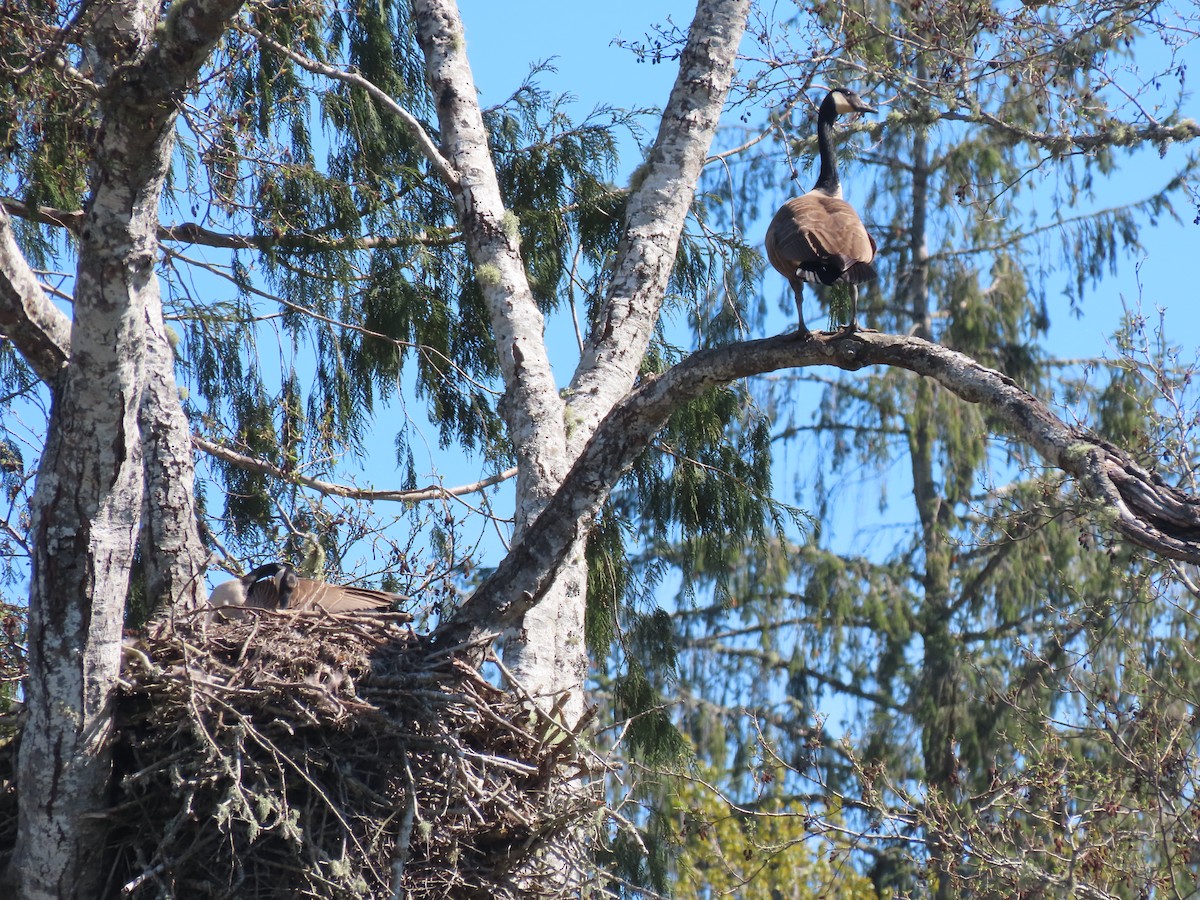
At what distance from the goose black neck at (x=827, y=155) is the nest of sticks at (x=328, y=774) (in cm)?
303

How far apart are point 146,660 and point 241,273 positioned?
163 inches

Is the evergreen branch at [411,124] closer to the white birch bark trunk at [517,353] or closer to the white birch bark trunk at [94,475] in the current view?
the white birch bark trunk at [517,353]

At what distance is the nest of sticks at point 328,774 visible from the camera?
180 inches

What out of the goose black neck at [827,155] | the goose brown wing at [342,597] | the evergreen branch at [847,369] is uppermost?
the goose black neck at [827,155]

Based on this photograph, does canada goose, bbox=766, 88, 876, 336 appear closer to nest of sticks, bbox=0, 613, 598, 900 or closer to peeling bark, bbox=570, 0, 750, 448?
peeling bark, bbox=570, 0, 750, 448

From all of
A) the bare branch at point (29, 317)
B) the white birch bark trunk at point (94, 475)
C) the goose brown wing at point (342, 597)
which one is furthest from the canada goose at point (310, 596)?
the bare branch at point (29, 317)

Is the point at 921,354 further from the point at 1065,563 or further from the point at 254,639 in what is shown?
the point at 1065,563

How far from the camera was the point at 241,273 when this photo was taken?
8.38 metres

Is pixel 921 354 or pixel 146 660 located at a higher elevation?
pixel 921 354

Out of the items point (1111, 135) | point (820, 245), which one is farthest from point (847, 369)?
point (1111, 135)

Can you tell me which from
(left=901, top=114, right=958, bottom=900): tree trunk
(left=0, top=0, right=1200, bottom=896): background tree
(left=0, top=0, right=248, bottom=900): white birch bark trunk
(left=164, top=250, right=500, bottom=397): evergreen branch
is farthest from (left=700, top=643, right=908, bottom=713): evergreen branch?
(left=0, top=0, right=248, bottom=900): white birch bark trunk

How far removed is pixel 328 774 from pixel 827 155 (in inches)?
154

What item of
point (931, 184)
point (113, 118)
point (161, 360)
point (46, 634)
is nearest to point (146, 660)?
point (46, 634)

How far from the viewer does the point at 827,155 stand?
6.82m
